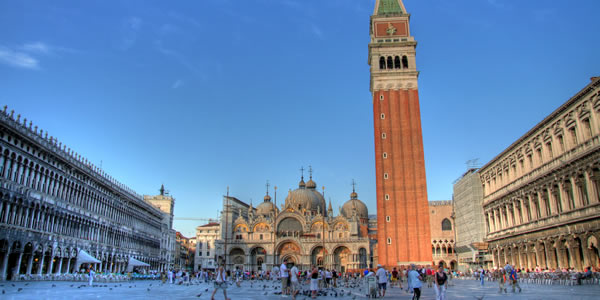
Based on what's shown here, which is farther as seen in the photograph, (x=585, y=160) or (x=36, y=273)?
(x=36, y=273)

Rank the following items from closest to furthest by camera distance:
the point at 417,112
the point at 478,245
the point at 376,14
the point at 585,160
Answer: the point at 585,160 < the point at 478,245 < the point at 417,112 < the point at 376,14

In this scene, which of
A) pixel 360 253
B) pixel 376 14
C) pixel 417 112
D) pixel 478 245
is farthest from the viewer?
pixel 360 253

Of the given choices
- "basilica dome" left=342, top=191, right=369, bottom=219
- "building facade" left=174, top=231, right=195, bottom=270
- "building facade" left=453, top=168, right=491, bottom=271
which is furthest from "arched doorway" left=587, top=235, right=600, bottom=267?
"building facade" left=174, top=231, right=195, bottom=270

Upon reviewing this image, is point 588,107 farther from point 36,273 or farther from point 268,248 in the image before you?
point 268,248

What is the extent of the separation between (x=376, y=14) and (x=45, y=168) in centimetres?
4503

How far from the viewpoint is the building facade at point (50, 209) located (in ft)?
90.7

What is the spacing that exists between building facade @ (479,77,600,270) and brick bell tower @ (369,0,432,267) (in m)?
9.57

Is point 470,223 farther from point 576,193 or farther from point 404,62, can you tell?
point 576,193

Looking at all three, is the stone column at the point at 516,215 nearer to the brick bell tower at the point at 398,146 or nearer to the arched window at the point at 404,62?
the brick bell tower at the point at 398,146

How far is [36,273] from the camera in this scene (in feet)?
104

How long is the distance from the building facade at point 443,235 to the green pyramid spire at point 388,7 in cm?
2979

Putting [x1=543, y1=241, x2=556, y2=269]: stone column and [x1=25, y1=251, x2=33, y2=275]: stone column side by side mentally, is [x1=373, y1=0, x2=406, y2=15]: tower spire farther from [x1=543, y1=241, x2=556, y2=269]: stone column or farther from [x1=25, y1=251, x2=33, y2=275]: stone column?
[x1=25, y1=251, x2=33, y2=275]: stone column

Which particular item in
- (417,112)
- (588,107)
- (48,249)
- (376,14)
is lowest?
(48,249)

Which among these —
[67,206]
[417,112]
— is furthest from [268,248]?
[67,206]
